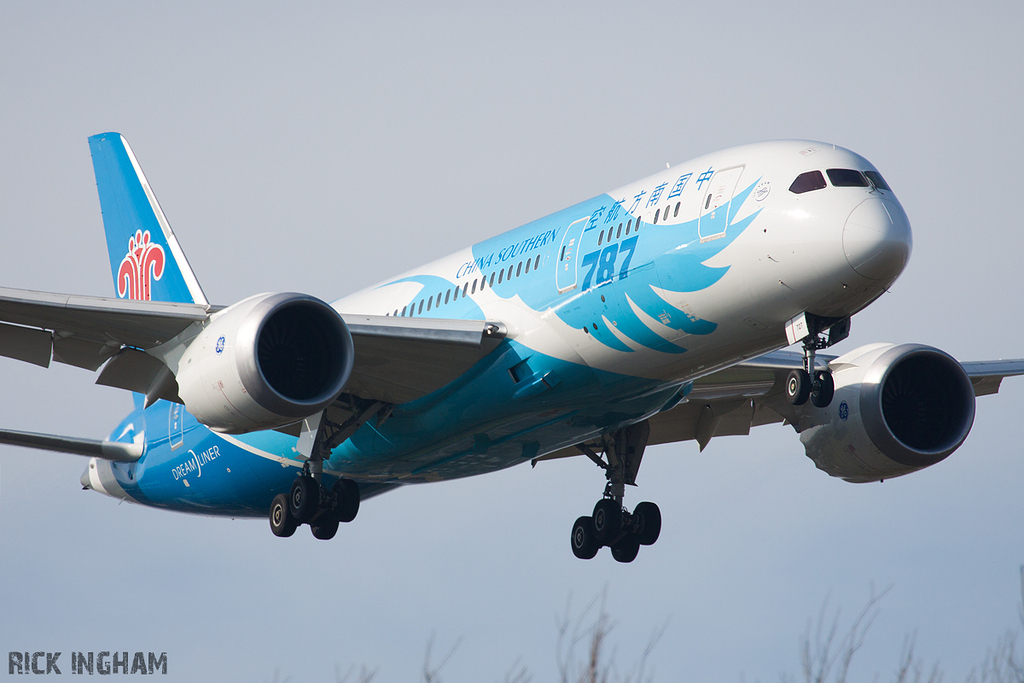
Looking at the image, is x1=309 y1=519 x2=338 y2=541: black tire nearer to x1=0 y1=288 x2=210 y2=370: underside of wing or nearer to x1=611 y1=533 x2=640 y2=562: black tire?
x1=0 y1=288 x2=210 y2=370: underside of wing

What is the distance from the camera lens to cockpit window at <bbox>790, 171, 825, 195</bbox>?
17.5 metres

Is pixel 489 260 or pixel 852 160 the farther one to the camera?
pixel 489 260

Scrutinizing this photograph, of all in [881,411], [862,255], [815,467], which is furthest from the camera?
[815,467]

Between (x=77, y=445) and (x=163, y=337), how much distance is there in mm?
6949

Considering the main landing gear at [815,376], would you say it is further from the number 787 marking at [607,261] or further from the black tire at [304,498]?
the black tire at [304,498]

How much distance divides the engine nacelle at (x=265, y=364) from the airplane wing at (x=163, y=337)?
0.69 meters

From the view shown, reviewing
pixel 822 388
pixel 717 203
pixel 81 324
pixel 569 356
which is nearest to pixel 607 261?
pixel 569 356

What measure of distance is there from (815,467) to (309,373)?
11.7m

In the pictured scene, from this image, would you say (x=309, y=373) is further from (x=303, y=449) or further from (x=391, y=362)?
(x=303, y=449)

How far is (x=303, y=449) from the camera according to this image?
22.9 m

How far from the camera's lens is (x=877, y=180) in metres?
17.8

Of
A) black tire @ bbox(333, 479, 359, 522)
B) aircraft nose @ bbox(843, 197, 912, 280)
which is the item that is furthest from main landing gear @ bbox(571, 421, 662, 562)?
aircraft nose @ bbox(843, 197, 912, 280)

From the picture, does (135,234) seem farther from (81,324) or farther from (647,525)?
(647,525)

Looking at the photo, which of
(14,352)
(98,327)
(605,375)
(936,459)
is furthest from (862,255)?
(14,352)
